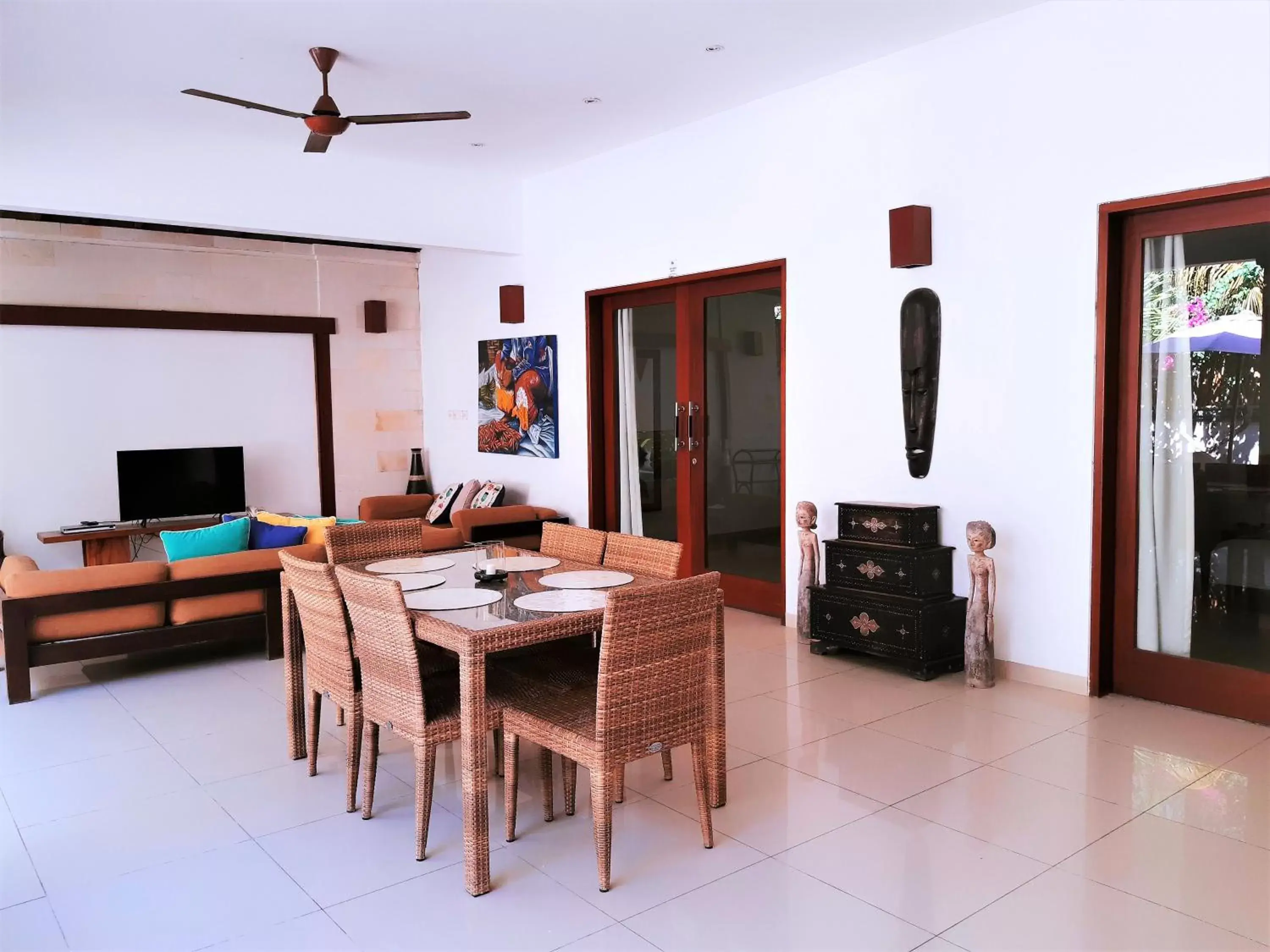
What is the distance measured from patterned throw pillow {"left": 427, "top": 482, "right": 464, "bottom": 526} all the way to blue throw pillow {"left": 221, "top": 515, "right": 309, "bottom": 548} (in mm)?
2779

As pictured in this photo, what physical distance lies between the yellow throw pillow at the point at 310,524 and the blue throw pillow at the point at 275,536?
3 centimetres

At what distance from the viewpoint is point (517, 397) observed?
8.34 metres

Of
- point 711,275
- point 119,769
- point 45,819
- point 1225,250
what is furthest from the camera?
point 711,275

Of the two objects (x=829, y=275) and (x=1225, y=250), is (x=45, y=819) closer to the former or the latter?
(x=829, y=275)

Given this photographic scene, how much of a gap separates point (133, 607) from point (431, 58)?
3.30 m

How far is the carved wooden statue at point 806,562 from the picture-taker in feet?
18.2

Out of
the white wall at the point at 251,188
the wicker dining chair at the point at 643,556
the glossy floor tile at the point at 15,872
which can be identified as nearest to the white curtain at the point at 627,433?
the white wall at the point at 251,188

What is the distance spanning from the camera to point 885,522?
5.10m

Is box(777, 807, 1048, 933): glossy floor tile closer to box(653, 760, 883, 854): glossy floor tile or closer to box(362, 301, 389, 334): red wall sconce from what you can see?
box(653, 760, 883, 854): glossy floor tile

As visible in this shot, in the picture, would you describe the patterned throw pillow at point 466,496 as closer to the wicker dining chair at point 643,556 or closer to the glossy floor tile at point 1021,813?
the wicker dining chair at point 643,556

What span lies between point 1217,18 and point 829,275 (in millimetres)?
2224

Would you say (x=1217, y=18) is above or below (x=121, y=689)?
above

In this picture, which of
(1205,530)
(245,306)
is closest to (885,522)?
(1205,530)

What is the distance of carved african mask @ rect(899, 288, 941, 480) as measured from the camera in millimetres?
5137
